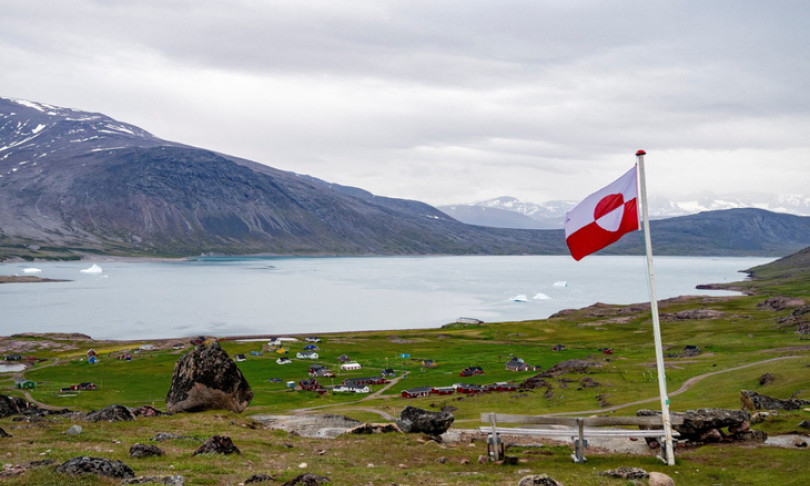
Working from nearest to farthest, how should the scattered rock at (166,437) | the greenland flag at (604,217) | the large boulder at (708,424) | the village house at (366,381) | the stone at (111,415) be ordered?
the greenland flag at (604,217), the large boulder at (708,424), the scattered rock at (166,437), the stone at (111,415), the village house at (366,381)

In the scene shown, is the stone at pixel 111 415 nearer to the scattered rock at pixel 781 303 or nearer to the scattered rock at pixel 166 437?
the scattered rock at pixel 166 437

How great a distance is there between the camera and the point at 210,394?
34812 millimetres

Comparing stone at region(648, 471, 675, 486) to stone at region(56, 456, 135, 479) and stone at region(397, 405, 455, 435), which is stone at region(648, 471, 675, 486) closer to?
stone at region(397, 405, 455, 435)

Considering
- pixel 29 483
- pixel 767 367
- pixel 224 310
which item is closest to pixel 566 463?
pixel 29 483

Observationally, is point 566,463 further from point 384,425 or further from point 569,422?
point 384,425

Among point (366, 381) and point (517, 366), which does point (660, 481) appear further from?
point (517, 366)

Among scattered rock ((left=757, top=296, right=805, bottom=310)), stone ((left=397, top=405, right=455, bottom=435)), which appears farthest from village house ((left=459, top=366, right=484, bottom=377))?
scattered rock ((left=757, top=296, right=805, bottom=310))

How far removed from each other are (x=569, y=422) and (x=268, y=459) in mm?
11362

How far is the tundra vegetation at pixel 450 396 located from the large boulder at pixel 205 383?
1.86 m

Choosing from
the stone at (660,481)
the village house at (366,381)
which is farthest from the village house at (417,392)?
the stone at (660,481)

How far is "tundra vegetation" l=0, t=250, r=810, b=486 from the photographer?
19.2 metres

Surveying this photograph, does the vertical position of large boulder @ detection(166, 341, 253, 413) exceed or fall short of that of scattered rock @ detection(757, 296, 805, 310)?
it exceeds it

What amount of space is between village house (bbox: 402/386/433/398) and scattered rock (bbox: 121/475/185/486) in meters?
60.7

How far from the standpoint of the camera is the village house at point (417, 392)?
75188mm
